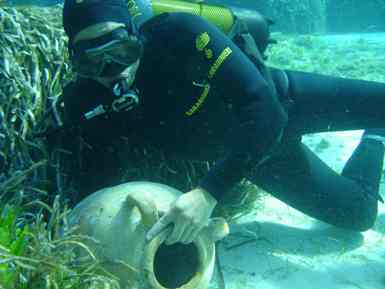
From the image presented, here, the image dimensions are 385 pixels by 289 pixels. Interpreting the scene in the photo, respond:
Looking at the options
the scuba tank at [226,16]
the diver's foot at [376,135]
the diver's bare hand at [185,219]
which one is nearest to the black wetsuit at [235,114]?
the diver's bare hand at [185,219]

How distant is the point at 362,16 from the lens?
2258 centimetres

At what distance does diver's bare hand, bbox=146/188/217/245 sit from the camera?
2393mm

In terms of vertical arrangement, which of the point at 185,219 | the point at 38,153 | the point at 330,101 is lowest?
the point at 38,153

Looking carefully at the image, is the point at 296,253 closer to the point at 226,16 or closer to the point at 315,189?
the point at 315,189

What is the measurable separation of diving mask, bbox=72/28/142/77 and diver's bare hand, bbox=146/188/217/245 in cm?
103

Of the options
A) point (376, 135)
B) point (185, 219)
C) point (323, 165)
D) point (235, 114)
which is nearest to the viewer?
point (185, 219)

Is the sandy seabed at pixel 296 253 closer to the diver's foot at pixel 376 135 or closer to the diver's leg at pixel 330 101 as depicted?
the diver's foot at pixel 376 135

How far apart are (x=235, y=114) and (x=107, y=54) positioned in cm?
103

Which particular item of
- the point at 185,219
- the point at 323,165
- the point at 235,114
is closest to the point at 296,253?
the point at 323,165

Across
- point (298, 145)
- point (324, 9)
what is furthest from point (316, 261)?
point (324, 9)

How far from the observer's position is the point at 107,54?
269cm

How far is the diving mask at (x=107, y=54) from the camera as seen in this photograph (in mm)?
2680

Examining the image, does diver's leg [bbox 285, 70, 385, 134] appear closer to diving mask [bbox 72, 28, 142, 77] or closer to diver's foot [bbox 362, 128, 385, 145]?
diver's foot [bbox 362, 128, 385, 145]

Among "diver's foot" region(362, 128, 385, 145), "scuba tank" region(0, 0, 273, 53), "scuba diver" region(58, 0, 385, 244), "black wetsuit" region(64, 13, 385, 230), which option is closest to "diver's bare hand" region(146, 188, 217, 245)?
"scuba diver" region(58, 0, 385, 244)
